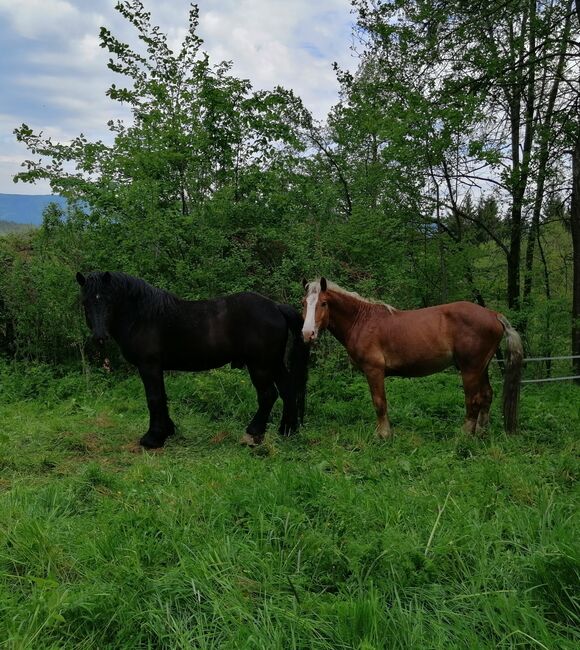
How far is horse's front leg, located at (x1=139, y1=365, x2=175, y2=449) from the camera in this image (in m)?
Answer: 5.38

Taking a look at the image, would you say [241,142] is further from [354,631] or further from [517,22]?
[354,631]

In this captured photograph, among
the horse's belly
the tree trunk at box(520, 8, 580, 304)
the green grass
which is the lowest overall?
the green grass

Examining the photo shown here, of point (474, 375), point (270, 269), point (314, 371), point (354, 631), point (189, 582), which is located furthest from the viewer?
point (270, 269)

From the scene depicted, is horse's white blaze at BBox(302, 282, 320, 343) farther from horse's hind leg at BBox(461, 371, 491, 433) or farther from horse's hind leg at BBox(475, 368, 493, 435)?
horse's hind leg at BBox(475, 368, 493, 435)

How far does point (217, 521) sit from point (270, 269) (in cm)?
618

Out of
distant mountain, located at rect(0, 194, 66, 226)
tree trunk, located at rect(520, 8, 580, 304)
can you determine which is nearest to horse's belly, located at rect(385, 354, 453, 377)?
tree trunk, located at rect(520, 8, 580, 304)

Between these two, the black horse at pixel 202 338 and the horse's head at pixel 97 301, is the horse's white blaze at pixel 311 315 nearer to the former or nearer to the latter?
the black horse at pixel 202 338

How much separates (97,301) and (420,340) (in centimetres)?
344

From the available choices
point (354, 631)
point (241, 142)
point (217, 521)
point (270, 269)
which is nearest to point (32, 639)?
point (217, 521)

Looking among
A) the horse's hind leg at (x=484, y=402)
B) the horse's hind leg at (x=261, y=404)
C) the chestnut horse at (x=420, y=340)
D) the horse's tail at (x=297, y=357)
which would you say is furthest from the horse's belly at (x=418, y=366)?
the horse's hind leg at (x=261, y=404)

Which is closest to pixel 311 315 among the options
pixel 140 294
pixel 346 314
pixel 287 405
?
pixel 346 314

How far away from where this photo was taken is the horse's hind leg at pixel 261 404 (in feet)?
17.7

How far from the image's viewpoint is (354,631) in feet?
6.77

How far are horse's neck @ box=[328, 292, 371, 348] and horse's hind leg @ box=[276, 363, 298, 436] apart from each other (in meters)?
0.79
